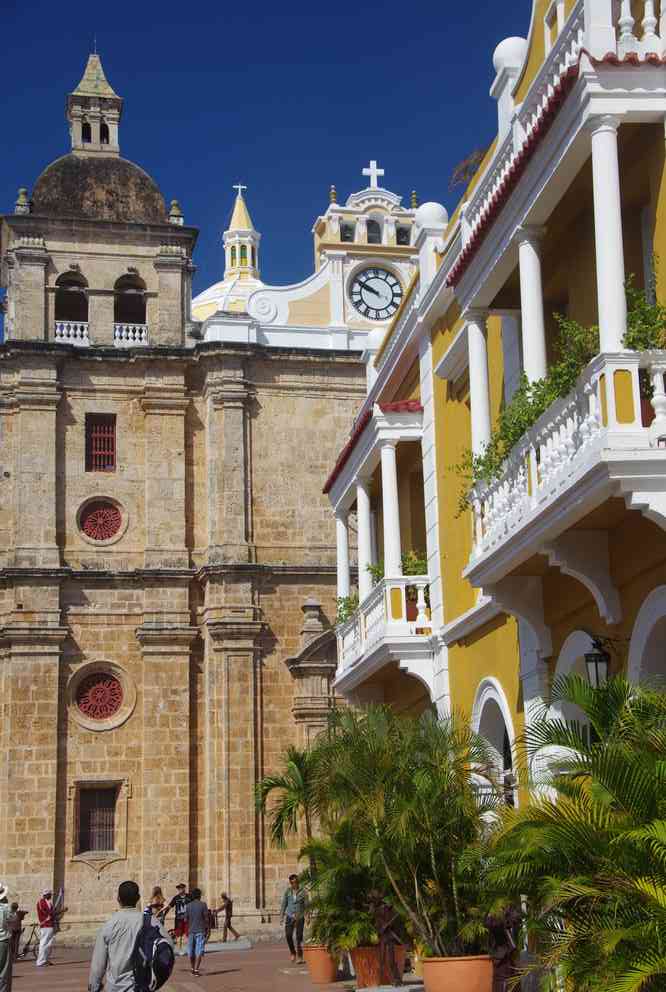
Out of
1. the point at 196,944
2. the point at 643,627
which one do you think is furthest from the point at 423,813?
the point at 196,944

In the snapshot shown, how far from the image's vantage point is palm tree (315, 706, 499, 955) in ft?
44.7

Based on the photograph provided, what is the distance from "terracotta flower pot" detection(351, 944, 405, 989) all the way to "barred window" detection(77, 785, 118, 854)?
50.3ft

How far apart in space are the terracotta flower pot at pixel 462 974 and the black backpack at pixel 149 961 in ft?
12.1

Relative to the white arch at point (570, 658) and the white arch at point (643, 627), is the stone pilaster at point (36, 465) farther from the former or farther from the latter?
the white arch at point (643, 627)

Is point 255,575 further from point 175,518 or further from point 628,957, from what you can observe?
point 628,957

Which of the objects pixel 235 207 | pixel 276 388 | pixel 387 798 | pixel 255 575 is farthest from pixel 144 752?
pixel 235 207

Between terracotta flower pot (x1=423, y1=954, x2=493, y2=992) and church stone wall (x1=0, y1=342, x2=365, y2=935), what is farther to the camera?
church stone wall (x1=0, y1=342, x2=365, y2=935)

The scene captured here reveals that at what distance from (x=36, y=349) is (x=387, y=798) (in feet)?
66.7

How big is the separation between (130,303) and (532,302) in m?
23.5

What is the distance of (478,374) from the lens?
1433cm

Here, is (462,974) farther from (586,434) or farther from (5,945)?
(586,434)

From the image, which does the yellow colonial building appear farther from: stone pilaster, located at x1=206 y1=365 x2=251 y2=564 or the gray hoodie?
stone pilaster, located at x1=206 y1=365 x2=251 y2=564

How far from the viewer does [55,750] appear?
100 ft

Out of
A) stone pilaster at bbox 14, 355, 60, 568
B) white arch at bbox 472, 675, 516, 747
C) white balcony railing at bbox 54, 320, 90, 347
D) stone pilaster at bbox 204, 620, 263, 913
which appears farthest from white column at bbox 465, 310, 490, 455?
white balcony railing at bbox 54, 320, 90, 347
